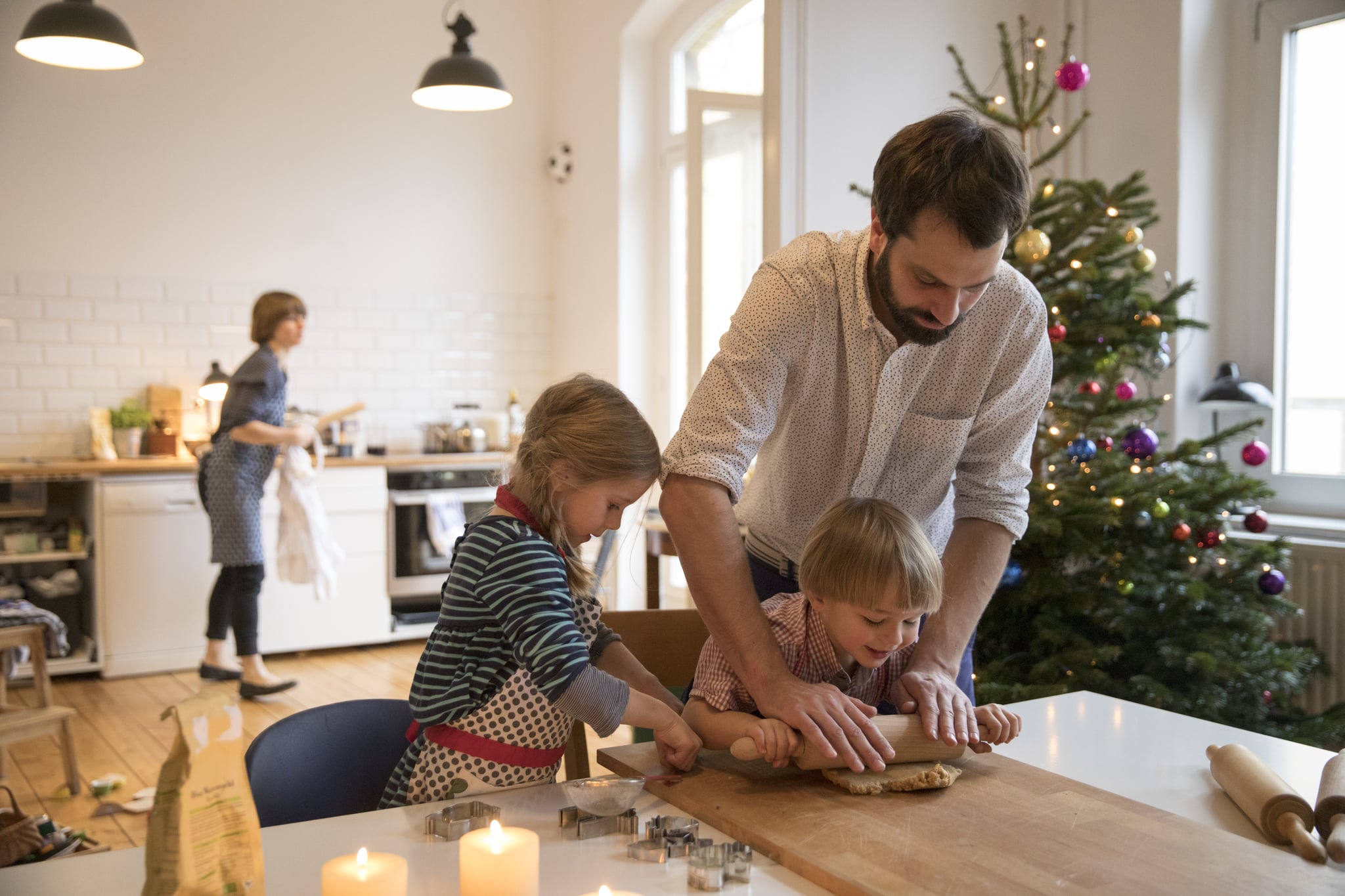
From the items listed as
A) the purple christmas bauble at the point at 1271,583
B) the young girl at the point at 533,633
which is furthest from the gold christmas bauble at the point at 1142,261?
the young girl at the point at 533,633

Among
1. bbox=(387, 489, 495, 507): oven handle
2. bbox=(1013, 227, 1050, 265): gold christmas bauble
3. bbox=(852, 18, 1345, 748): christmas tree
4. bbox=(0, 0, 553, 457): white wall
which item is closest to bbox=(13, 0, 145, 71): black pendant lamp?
bbox=(0, 0, 553, 457): white wall

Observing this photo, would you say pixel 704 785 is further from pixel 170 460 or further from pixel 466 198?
pixel 466 198

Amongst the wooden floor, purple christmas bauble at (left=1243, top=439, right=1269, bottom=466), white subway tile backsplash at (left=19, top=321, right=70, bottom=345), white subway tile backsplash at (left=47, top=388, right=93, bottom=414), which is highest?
white subway tile backsplash at (left=19, top=321, right=70, bottom=345)

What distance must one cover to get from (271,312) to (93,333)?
1488mm

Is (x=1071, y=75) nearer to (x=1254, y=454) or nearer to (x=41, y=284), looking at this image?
(x=1254, y=454)

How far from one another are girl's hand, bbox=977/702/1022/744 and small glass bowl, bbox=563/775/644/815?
0.44 meters

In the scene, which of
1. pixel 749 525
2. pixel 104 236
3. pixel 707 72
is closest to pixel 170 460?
pixel 104 236

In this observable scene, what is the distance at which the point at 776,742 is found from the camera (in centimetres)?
122

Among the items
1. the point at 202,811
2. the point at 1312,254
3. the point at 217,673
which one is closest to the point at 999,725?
the point at 202,811

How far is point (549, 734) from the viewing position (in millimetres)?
1412

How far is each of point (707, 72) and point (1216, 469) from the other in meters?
3.50

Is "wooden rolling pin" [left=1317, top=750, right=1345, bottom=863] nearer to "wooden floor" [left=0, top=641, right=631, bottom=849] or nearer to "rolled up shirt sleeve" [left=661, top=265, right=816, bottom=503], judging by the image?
"rolled up shirt sleeve" [left=661, top=265, right=816, bottom=503]

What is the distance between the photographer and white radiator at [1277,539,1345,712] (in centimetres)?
316

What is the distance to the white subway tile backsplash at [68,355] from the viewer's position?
5.17 meters
